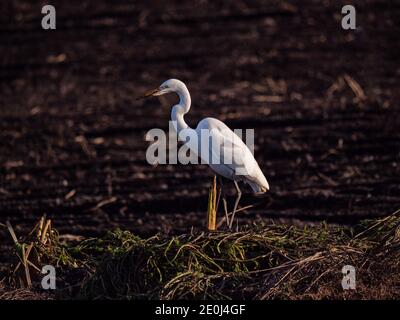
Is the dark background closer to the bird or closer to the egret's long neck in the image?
the bird

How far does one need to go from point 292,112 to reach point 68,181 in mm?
3725

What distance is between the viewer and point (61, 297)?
7887 mm

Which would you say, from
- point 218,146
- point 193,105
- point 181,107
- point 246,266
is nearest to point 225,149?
point 218,146

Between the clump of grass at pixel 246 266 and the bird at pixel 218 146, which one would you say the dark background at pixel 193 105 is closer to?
the bird at pixel 218 146

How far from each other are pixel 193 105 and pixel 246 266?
6963mm

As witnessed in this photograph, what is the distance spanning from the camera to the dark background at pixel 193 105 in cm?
1122

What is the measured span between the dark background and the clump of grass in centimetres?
218

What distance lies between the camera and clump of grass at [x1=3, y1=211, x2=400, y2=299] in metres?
7.59

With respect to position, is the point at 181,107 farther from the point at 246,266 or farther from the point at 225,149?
the point at 246,266

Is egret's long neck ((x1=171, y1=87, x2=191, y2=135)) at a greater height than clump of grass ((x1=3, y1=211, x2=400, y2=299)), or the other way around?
egret's long neck ((x1=171, y1=87, x2=191, y2=135))

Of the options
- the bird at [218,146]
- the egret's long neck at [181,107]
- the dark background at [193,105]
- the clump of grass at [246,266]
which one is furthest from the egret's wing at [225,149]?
the dark background at [193,105]

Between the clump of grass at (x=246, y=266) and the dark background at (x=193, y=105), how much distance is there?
2.18 m

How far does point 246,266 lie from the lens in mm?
8023

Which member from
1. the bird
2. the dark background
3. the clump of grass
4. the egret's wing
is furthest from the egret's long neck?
the dark background
